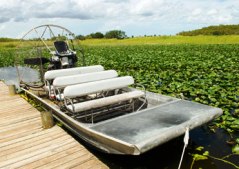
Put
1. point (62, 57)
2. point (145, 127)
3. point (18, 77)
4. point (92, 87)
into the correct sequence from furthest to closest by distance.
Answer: point (18, 77), point (62, 57), point (92, 87), point (145, 127)

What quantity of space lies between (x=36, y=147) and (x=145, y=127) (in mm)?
2212

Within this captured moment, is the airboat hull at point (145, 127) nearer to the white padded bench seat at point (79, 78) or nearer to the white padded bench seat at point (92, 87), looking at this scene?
the white padded bench seat at point (92, 87)

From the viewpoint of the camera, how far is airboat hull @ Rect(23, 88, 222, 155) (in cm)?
377

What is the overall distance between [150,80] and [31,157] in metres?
7.38

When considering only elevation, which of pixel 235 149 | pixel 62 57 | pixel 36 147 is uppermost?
pixel 62 57

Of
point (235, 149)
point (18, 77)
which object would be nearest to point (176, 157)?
point (235, 149)

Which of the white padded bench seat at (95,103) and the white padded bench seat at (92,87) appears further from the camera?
the white padded bench seat at (92,87)

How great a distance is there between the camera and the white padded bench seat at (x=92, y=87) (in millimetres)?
5304

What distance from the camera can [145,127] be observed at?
14.1 ft

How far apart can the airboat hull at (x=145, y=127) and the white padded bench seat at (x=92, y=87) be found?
0.67 m

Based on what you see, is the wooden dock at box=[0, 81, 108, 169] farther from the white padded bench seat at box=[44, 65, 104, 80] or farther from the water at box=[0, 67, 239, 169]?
the white padded bench seat at box=[44, 65, 104, 80]

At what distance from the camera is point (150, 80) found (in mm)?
11047

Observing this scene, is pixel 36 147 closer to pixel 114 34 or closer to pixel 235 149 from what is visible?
pixel 235 149

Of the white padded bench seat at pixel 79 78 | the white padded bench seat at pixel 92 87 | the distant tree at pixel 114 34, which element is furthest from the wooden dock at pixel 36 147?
the distant tree at pixel 114 34
